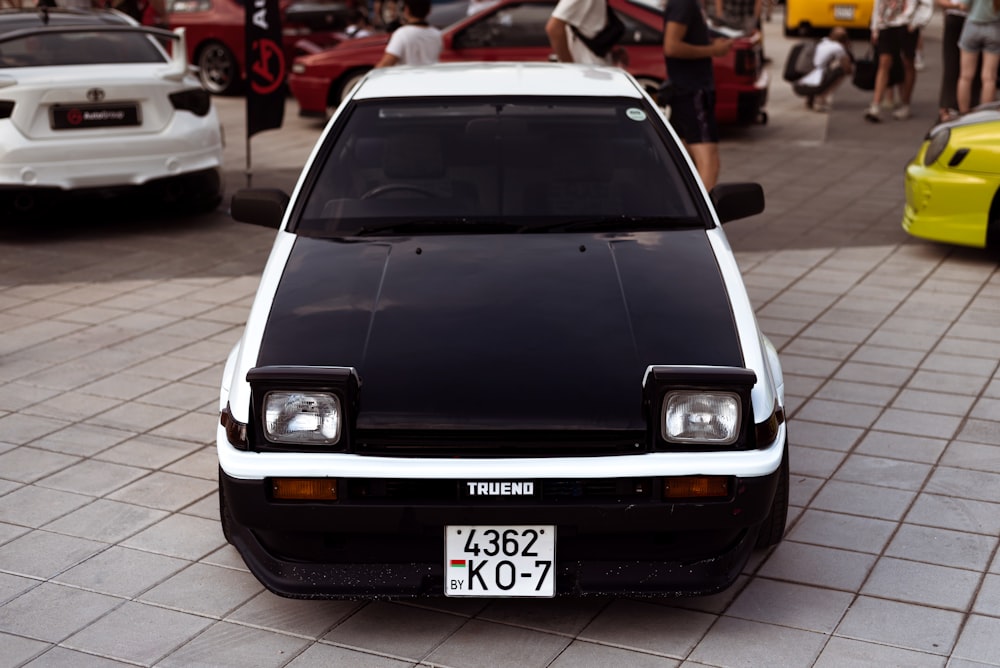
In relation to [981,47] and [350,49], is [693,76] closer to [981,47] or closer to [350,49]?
[981,47]

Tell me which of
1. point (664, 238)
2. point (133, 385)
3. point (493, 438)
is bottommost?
point (133, 385)

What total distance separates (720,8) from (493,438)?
1731cm

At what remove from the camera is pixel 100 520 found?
4.79 metres

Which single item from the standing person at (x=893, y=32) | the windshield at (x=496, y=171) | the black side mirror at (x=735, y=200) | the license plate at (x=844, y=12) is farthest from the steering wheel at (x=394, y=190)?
the license plate at (x=844, y=12)

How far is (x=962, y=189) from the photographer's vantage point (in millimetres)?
8281

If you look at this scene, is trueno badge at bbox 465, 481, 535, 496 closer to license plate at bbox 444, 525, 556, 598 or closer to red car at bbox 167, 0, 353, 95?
license plate at bbox 444, 525, 556, 598

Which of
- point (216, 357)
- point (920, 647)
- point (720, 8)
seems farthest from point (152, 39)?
point (720, 8)

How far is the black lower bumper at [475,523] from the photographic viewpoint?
3.66m

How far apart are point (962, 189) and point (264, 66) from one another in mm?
5242

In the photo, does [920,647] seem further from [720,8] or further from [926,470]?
[720,8]

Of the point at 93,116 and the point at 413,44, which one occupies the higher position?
the point at 413,44

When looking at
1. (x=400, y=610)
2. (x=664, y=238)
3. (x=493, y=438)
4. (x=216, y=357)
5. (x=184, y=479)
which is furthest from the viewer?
(x=216, y=357)

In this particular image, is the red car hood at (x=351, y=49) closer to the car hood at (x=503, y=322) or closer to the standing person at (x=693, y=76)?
the standing person at (x=693, y=76)

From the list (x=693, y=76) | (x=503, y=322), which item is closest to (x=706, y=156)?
(x=693, y=76)
